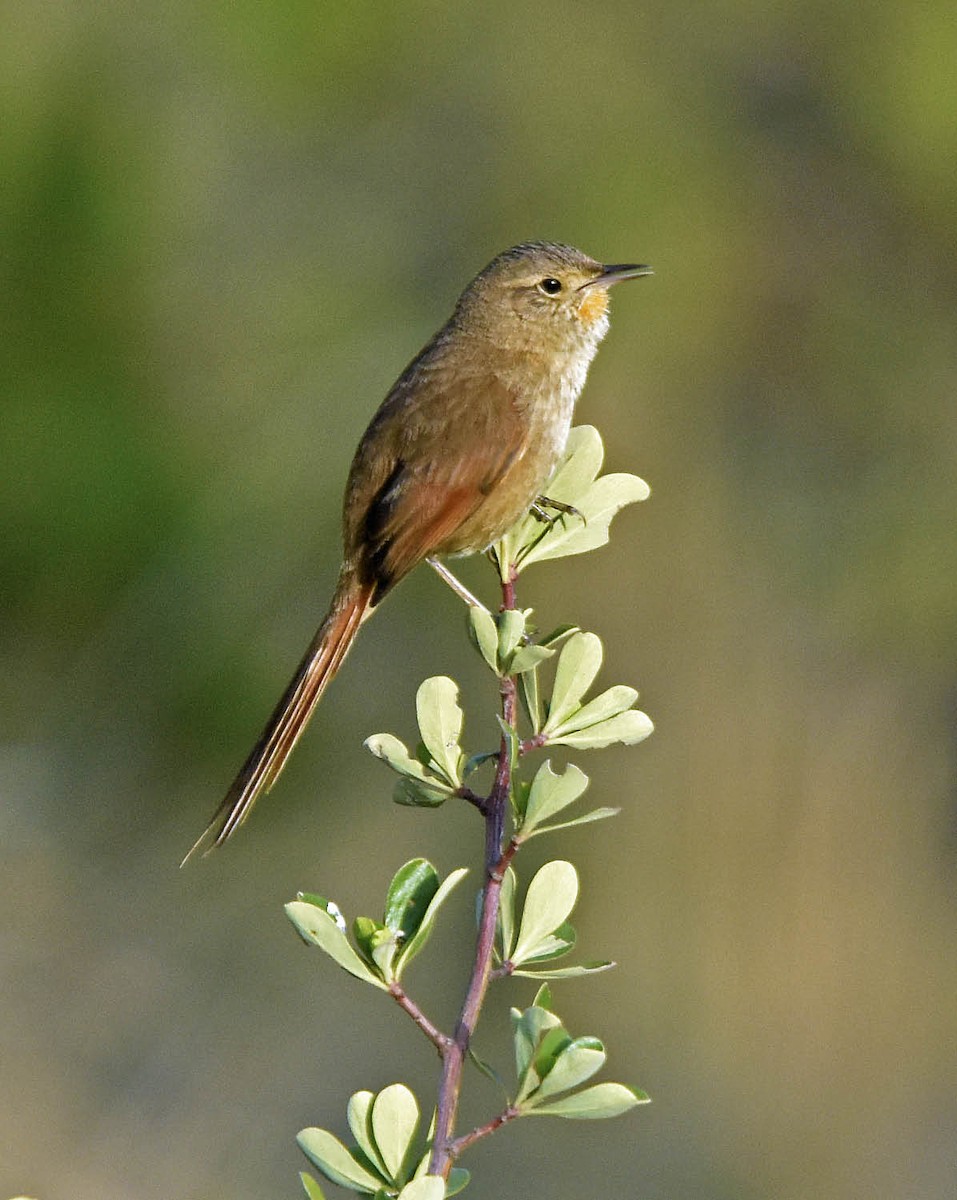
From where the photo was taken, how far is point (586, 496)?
2.18 m

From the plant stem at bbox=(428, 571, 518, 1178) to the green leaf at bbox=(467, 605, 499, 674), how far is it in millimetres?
39

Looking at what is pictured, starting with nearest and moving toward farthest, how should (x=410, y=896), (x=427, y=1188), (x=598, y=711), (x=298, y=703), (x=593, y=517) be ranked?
1. (x=427, y=1188)
2. (x=410, y=896)
3. (x=598, y=711)
4. (x=593, y=517)
5. (x=298, y=703)

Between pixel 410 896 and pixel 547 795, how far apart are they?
0.17 meters

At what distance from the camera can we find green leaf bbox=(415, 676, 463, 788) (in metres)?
1.71

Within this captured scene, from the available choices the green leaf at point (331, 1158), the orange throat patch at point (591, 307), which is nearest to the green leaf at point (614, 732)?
the green leaf at point (331, 1158)

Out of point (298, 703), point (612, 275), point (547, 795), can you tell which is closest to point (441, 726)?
point (547, 795)

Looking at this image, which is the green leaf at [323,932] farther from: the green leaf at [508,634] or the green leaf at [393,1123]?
the green leaf at [508,634]

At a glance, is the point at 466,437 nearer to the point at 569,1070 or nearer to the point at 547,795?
the point at 547,795

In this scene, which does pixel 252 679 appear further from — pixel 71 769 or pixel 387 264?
pixel 387 264

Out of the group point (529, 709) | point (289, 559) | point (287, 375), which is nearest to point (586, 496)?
point (529, 709)

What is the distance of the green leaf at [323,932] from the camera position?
1.46 metres

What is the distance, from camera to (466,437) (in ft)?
11.7

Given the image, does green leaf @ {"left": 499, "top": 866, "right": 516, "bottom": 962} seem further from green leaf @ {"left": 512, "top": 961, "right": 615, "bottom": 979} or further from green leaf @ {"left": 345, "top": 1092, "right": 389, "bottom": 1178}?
green leaf @ {"left": 345, "top": 1092, "right": 389, "bottom": 1178}

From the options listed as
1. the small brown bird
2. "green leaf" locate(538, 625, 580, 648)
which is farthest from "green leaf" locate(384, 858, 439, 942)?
the small brown bird
